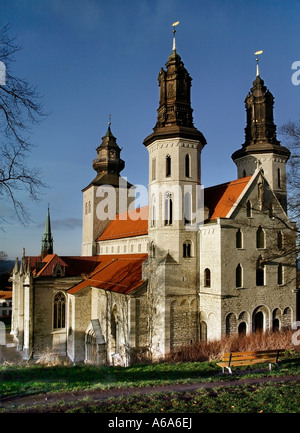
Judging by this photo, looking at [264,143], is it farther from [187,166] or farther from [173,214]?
[173,214]

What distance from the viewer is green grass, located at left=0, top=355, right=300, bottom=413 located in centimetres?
761

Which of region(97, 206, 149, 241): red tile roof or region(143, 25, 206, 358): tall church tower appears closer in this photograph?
region(143, 25, 206, 358): tall church tower

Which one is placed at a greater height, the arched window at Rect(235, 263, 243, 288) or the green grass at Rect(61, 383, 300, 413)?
the arched window at Rect(235, 263, 243, 288)

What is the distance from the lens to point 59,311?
3070cm

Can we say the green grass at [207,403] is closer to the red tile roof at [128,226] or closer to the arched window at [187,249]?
the arched window at [187,249]

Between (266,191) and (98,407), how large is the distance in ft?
59.3

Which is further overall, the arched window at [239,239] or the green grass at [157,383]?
the arched window at [239,239]

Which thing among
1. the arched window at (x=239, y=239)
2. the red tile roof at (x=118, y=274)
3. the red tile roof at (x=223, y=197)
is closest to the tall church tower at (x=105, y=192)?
the red tile roof at (x=118, y=274)

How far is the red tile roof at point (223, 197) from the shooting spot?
71.5ft

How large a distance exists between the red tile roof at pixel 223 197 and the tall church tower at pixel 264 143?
5.38 metres

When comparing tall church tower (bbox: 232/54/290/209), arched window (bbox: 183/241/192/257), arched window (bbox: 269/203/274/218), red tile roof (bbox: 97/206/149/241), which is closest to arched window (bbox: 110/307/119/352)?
arched window (bbox: 183/241/192/257)

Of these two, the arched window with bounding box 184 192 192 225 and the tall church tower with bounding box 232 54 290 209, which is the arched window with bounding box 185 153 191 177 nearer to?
the arched window with bounding box 184 192 192 225

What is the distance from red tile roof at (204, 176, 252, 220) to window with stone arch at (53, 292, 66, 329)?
16.0 meters
